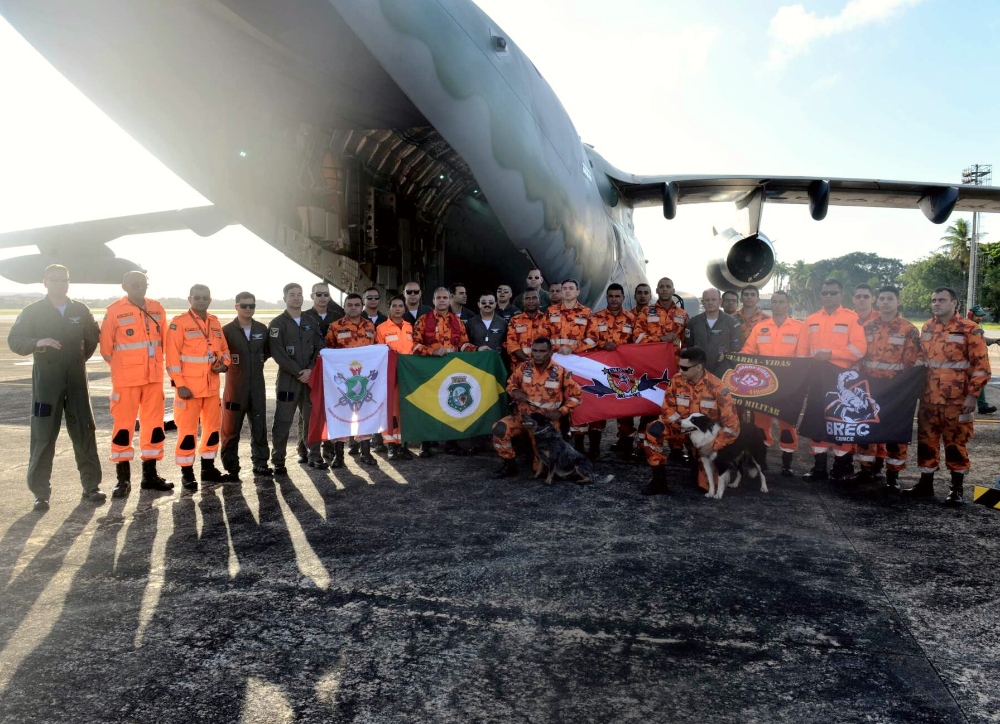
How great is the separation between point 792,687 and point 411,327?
5486 mm

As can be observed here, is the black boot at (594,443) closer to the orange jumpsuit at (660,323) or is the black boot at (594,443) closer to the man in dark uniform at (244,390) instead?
the orange jumpsuit at (660,323)

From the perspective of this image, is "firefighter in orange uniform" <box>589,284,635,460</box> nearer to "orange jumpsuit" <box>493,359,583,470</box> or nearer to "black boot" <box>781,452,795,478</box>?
"orange jumpsuit" <box>493,359,583,470</box>

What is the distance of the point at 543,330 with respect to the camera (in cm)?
676

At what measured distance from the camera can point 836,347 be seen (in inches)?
225

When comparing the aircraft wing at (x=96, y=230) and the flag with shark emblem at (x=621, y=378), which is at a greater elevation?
the aircraft wing at (x=96, y=230)

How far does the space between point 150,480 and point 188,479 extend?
34 cm

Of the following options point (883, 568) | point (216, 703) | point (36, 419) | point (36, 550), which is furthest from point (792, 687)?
point (36, 419)

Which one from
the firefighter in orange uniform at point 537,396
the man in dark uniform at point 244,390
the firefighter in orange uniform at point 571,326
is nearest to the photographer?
the man in dark uniform at point 244,390

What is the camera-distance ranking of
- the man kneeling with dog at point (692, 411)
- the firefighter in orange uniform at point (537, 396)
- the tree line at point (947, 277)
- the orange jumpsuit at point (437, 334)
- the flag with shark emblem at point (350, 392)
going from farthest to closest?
the tree line at point (947, 277), the orange jumpsuit at point (437, 334), the flag with shark emblem at point (350, 392), the firefighter in orange uniform at point (537, 396), the man kneeling with dog at point (692, 411)

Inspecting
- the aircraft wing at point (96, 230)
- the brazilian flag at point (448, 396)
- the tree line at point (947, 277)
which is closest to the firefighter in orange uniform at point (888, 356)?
the brazilian flag at point (448, 396)

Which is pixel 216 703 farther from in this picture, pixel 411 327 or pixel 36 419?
pixel 411 327

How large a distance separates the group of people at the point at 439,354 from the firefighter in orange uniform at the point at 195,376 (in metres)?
0.01

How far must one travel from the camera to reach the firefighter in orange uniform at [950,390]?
192 inches

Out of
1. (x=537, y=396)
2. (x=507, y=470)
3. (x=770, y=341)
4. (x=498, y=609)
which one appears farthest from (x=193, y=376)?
(x=770, y=341)
